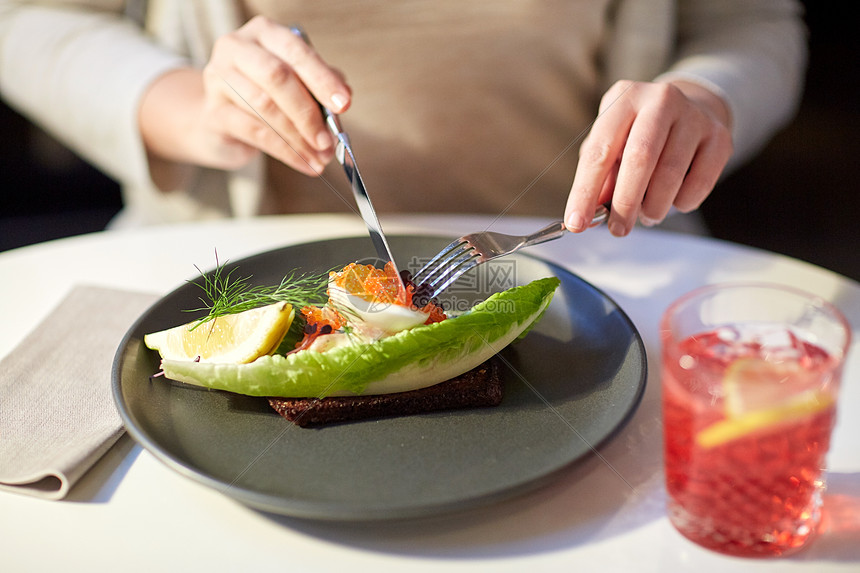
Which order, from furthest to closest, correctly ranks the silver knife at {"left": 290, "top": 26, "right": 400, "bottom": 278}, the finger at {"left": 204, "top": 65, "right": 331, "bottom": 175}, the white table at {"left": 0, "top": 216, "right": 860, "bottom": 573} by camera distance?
the finger at {"left": 204, "top": 65, "right": 331, "bottom": 175} → the silver knife at {"left": 290, "top": 26, "right": 400, "bottom": 278} → the white table at {"left": 0, "top": 216, "right": 860, "bottom": 573}

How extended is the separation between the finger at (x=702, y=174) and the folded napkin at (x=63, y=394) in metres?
1.05

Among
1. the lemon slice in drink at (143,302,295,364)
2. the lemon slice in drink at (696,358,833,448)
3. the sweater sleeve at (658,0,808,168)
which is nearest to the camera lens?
the lemon slice in drink at (696,358,833,448)

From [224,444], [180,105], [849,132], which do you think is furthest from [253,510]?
[849,132]

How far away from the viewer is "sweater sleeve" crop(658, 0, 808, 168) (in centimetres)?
177

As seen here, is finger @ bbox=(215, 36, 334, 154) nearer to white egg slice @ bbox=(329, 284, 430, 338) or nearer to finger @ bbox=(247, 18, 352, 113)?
finger @ bbox=(247, 18, 352, 113)

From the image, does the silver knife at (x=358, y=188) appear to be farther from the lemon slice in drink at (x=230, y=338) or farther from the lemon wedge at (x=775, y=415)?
the lemon wedge at (x=775, y=415)

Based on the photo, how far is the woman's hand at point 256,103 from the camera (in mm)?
1433

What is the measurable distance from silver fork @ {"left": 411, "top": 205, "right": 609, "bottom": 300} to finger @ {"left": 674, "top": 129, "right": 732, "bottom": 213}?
220mm

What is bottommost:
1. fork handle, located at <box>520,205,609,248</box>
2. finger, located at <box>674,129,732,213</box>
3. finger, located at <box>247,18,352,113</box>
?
finger, located at <box>674,129,732,213</box>

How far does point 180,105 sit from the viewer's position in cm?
181

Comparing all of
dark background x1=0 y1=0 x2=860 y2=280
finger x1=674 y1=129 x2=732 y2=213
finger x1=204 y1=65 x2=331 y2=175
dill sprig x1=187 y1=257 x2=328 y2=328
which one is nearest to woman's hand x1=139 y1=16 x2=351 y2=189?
finger x1=204 y1=65 x2=331 y2=175

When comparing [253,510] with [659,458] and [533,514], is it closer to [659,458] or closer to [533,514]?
[533,514]

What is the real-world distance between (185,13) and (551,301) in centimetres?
137

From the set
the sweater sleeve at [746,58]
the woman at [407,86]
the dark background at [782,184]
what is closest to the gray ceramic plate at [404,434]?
the woman at [407,86]
